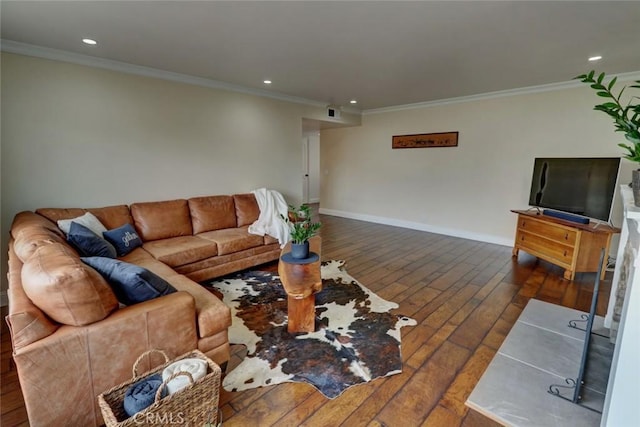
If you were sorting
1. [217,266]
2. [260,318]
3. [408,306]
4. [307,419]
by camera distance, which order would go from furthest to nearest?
[217,266], [408,306], [260,318], [307,419]

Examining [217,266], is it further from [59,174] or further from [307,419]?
[307,419]

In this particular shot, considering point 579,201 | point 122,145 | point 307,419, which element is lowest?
point 307,419

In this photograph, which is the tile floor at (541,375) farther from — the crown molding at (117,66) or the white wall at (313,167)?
the white wall at (313,167)

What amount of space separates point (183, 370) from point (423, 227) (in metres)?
5.37

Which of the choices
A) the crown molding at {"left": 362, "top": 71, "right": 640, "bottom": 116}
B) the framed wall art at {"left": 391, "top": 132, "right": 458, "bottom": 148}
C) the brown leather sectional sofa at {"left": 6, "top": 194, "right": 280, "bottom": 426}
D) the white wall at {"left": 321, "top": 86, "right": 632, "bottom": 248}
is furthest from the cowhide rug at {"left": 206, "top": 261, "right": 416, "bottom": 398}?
the crown molding at {"left": 362, "top": 71, "right": 640, "bottom": 116}

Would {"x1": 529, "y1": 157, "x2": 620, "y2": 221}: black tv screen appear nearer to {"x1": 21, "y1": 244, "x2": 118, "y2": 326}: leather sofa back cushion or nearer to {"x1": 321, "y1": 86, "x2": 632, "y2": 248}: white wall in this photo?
{"x1": 321, "y1": 86, "x2": 632, "y2": 248}: white wall

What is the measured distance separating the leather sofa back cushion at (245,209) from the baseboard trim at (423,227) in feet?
10.7

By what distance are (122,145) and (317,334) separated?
10.4 ft

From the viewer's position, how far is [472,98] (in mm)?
5102

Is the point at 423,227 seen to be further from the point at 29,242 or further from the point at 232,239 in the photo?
the point at 29,242

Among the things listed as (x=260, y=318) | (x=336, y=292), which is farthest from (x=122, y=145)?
(x=336, y=292)

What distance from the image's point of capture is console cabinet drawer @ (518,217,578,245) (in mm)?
3623

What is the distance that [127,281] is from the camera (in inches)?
70.1

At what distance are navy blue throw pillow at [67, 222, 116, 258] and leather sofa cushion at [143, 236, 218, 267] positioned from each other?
1.54 feet
